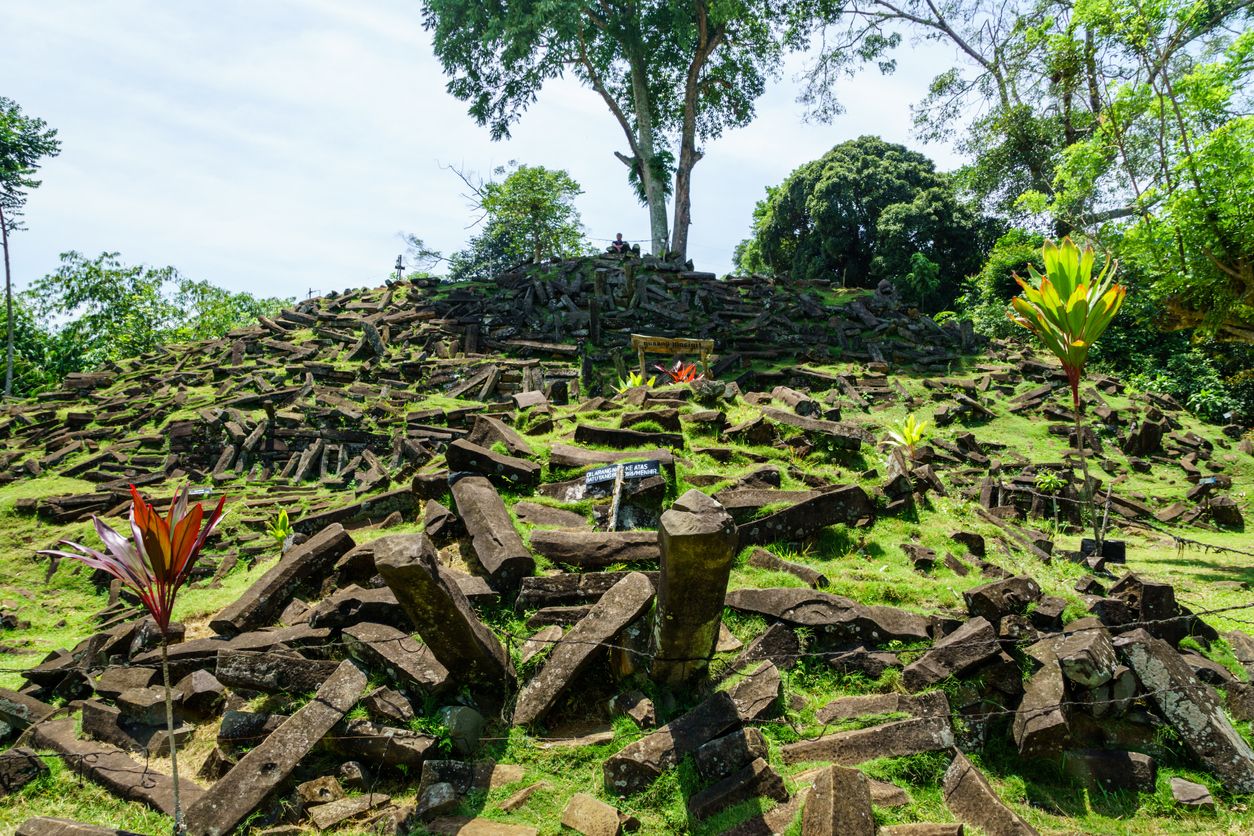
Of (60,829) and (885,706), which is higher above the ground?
(885,706)

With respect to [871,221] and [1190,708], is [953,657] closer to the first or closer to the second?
[1190,708]

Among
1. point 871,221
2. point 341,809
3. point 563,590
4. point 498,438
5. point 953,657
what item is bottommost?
point 341,809

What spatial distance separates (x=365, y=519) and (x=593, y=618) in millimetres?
3972

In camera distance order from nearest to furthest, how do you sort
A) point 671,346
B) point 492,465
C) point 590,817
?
point 590,817, point 492,465, point 671,346

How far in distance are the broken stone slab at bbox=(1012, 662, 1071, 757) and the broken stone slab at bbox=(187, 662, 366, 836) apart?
443 centimetres

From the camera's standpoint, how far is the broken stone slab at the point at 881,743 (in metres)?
4.31

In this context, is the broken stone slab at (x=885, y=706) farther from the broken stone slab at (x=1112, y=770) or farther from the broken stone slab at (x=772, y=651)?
the broken stone slab at (x=1112, y=770)

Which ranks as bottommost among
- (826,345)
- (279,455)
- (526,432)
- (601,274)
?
(279,455)

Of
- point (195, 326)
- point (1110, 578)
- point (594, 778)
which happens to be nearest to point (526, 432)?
point (594, 778)

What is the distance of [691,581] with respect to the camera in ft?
13.0

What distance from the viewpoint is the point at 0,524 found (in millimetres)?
11922

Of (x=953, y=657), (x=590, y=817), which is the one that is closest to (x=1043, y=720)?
(x=953, y=657)

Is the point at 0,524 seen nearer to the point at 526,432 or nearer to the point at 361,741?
the point at 526,432

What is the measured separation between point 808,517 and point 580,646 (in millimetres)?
2800
